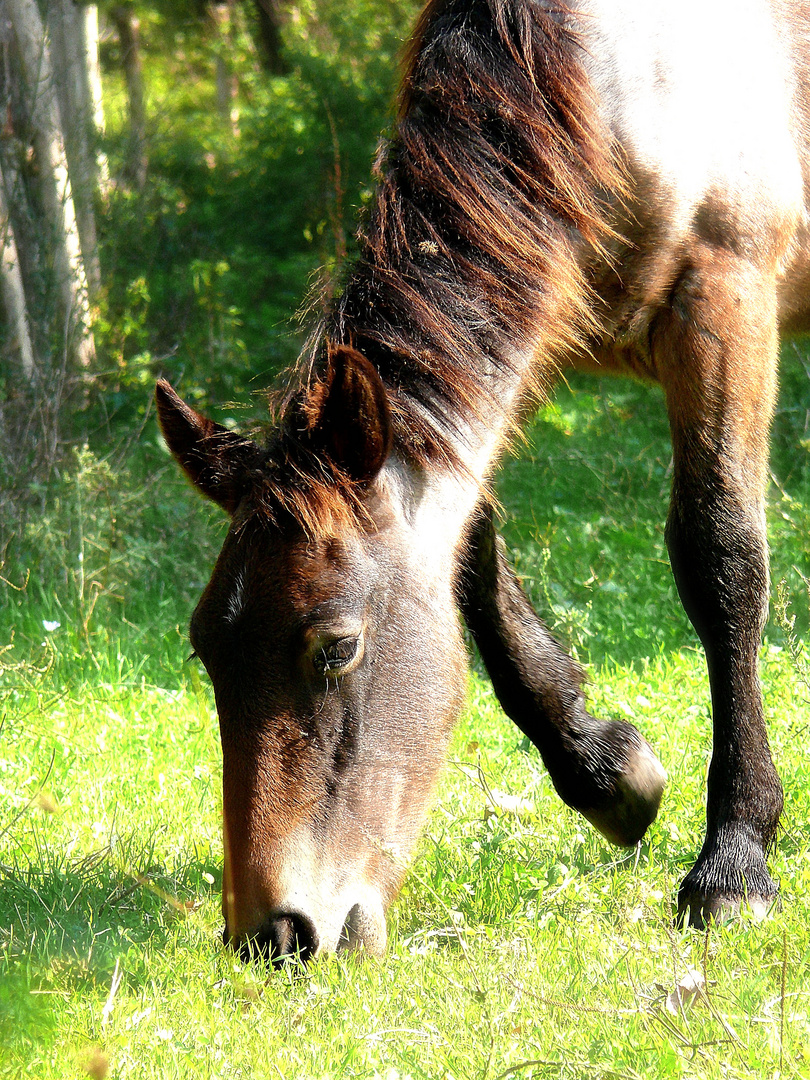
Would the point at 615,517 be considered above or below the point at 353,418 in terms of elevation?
below

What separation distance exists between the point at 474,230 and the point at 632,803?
149cm

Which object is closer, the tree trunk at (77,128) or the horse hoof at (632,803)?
the horse hoof at (632,803)

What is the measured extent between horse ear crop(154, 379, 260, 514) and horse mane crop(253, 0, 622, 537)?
139mm

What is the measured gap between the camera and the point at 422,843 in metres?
3.00

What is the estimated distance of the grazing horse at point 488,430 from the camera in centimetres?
244

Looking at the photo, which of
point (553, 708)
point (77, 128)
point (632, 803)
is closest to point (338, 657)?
point (553, 708)

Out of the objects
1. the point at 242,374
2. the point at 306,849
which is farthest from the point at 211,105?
the point at 306,849

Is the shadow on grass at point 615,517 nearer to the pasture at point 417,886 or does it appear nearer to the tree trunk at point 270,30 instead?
the pasture at point 417,886

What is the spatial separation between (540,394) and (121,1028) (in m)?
1.74

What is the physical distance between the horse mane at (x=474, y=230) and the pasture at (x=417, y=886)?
Result: 90cm

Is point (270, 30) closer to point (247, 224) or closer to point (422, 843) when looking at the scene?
point (247, 224)

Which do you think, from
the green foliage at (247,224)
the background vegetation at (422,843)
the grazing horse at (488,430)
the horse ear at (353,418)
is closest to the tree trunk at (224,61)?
the green foliage at (247,224)

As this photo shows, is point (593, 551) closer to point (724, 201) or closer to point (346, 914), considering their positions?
point (724, 201)

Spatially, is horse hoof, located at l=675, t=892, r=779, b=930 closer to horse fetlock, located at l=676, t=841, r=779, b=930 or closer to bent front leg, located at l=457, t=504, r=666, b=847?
horse fetlock, located at l=676, t=841, r=779, b=930
